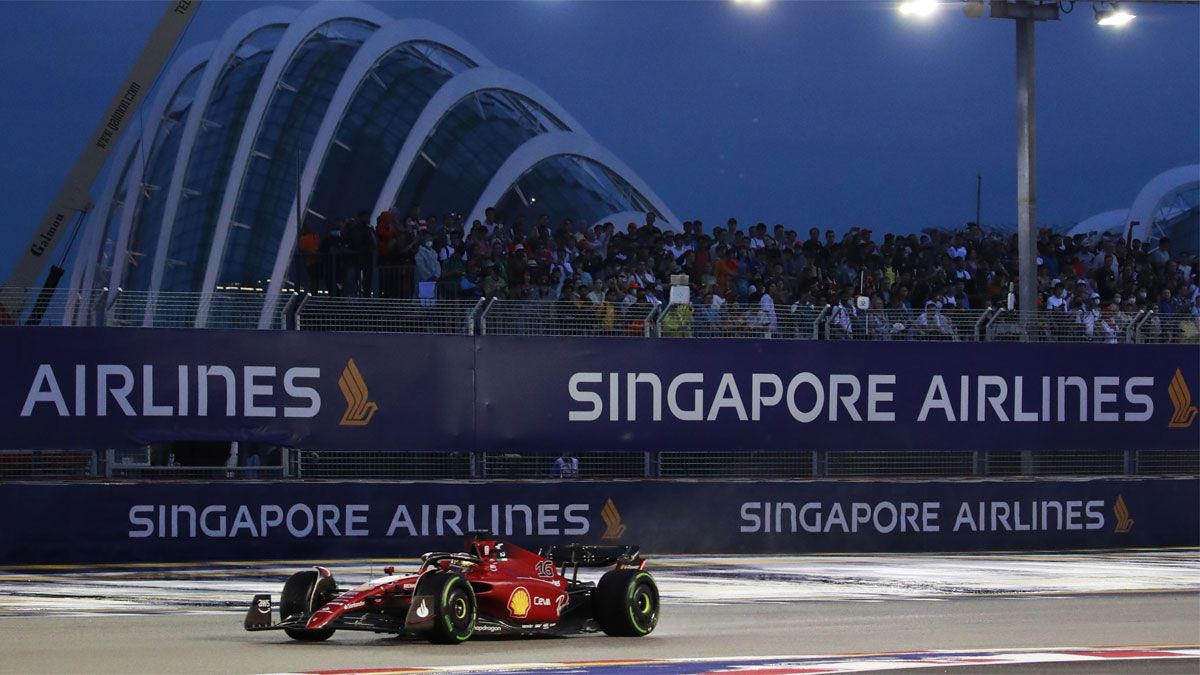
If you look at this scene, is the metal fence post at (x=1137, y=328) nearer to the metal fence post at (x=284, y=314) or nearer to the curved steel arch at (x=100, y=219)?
the metal fence post at (x=284, y=314)

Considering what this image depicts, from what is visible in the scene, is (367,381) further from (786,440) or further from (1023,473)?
(1023,473)

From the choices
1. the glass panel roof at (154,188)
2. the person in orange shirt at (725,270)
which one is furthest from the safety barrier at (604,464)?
the glass panel roof at (154,188)

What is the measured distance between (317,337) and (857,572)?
20.6ft

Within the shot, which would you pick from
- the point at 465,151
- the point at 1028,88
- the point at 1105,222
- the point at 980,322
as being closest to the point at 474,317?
the point at 980,322

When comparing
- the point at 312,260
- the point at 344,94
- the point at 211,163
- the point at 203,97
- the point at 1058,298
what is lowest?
the point at 1058,298

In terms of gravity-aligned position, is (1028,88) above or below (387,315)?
above

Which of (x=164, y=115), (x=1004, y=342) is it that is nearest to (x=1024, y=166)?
(x=1004, y=342)

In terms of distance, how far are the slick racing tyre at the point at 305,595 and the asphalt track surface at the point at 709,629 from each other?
0.69ft

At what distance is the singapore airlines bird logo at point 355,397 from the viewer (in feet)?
59.1

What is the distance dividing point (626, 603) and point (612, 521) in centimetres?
749

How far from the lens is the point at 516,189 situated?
161 feet

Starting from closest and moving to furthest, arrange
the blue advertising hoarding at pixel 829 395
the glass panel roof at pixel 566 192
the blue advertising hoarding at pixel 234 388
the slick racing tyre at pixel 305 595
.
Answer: the slick racing tyre at pixel 305 595
the blue advertising hoarding at pixel 234 388
the blue advertising hoarding at pixel 829 395
the glass panel roof at pixel 566 192

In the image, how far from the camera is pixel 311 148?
147 ft

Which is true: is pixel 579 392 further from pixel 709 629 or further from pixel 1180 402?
pixel 1180 402
